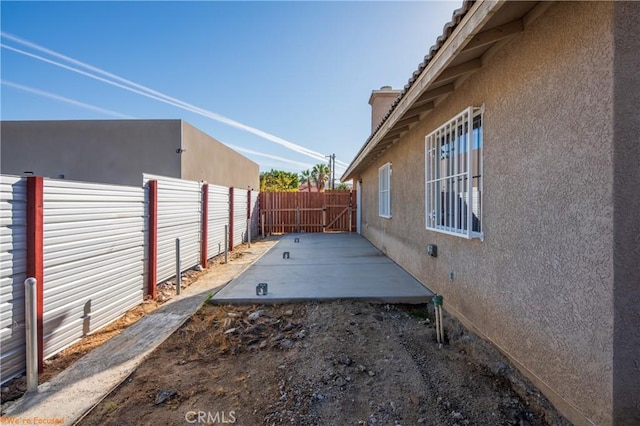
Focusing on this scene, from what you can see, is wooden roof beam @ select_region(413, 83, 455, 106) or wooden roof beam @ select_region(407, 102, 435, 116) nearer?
wooden roof beam @ select_region(413, 83, 455, 106)

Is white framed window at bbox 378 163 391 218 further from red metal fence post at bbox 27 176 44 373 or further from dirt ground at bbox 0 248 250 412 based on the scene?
red metal fence post at bbox 27 176 44 373

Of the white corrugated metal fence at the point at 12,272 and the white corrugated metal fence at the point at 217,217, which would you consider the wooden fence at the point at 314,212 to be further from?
the white corrugated metal fence at the point at 12,272

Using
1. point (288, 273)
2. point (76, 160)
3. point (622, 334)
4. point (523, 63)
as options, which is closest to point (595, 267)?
point (622, 334)

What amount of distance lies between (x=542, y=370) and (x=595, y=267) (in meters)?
1.04

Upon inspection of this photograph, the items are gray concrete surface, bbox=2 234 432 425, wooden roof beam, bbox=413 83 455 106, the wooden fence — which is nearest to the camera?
gray concrete surface, bbox=2 234 432 425

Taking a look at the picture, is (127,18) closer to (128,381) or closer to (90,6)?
(90,6)

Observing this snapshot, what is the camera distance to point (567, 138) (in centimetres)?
214

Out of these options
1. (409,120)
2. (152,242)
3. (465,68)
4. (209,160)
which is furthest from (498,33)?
(209,160)

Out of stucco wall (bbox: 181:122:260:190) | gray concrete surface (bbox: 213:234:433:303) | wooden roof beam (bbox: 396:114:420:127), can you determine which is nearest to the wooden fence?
stucco wall (bbox: 181:122:260:190)

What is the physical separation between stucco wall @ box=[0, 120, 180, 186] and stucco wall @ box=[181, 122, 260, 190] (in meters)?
0.42

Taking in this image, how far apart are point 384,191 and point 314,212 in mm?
8385

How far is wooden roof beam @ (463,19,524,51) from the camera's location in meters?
2.65

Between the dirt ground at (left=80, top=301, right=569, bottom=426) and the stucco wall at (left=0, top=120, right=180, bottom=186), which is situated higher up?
the stucco wall at (left=0, top=120, right=180, bottom=186)

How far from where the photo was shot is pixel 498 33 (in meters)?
2.68
